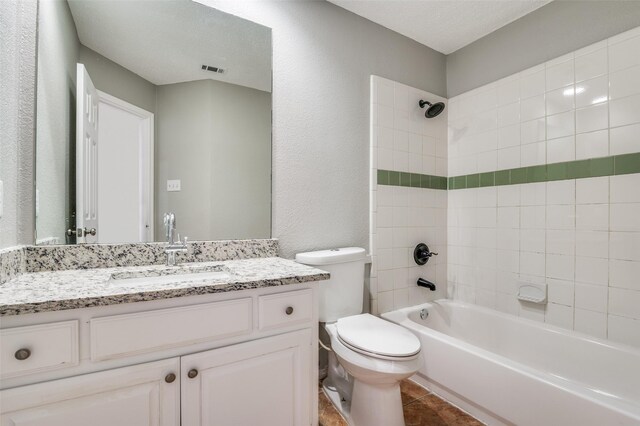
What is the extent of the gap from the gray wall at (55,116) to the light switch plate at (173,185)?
37cm

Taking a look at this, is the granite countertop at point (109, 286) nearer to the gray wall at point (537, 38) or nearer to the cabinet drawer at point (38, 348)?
the cabinet drawer at point (38, 348)

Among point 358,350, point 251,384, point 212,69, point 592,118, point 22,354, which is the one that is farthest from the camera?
point 592,118

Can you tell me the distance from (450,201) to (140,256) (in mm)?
2224

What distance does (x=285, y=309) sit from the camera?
44.0 inches

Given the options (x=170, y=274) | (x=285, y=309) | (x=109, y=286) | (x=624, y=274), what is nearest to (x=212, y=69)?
(x=170, y=274)

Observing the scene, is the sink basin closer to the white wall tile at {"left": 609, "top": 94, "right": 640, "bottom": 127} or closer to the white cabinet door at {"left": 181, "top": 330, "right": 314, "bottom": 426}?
the white cabinet door at {"left": 181, "top": 330, "right": 314, "bottom": 426}

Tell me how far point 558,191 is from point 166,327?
2210 mm

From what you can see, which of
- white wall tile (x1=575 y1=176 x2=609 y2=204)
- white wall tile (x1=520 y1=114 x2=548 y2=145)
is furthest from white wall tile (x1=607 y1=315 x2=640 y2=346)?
white wall tile (x1=520 y1=114 x2=548 y2=145)

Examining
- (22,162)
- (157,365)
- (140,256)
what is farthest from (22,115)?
(157,365)

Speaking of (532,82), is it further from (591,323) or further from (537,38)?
(591,323)

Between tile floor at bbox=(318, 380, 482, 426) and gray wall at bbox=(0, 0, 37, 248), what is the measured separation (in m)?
1.59

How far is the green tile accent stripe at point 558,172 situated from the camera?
1556mm

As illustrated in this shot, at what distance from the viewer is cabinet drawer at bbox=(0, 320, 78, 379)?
0.73 metres

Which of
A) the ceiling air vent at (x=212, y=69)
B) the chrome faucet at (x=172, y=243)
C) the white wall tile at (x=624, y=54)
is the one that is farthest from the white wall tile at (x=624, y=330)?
the ceiling air vent at (x=212, y=69)
